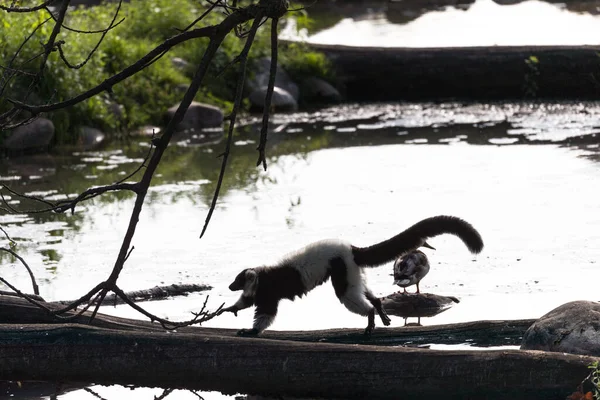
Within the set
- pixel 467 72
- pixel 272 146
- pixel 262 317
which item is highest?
pixel 467 72

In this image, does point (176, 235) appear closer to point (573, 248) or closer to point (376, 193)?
point (376, 193)

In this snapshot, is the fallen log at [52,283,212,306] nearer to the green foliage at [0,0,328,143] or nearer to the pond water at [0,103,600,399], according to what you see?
the pond water at [0,103,600,399]

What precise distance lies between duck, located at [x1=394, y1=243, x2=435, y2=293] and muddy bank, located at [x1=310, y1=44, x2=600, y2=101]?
12.0 meters

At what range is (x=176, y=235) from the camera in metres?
11.7

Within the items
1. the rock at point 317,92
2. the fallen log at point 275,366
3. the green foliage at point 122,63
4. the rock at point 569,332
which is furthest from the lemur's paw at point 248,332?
the rock at point 317,92

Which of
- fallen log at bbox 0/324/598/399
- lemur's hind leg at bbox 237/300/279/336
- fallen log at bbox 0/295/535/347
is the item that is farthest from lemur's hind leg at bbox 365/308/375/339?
fallen log at bbox 0/324/598/399

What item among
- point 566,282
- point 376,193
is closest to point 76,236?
point 376,193

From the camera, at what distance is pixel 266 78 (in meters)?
20.4

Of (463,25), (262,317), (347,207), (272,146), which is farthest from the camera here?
(463,25)

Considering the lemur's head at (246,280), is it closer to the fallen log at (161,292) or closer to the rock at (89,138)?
the fallen log at (161,292)

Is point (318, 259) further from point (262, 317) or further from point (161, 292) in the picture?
point (161, 292)

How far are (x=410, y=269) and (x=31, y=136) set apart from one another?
963 centimetres

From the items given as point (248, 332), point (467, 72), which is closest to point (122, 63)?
point (467, 72)

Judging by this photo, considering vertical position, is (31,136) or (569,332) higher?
(31,136)
